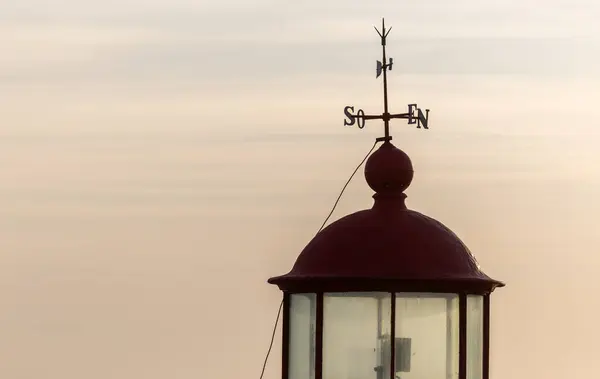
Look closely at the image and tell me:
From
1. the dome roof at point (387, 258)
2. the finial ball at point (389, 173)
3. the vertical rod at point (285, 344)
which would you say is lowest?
the vertical rod at point (285, 344)

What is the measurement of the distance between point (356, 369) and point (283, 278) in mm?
1016

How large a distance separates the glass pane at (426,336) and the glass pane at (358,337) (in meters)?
0.12

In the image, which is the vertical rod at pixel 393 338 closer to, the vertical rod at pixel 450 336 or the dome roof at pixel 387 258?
the dome roof at pixel 387 258

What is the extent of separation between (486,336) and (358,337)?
3.92 feet

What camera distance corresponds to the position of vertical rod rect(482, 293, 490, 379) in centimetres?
1495

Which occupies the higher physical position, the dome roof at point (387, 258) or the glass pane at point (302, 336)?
the dome roof at point (387, 258)

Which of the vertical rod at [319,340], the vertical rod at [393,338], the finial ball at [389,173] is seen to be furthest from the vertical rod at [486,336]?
the vertical rod at [319,340]

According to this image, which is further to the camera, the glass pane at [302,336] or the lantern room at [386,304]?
the glass pane at [302,336]

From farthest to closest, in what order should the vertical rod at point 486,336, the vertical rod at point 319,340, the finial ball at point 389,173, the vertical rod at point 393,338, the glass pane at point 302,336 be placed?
the finial ball at point 389,173, the vertical rod at point 486,336, the glass pane at point 302,336, the vertical rod at point 319,340, the vertical rod at point 393,338

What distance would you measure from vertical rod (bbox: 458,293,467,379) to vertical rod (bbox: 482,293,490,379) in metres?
0.34

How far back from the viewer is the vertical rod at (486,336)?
49.0ft

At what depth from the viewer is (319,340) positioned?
48.0ft

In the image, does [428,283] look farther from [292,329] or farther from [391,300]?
[292,329]

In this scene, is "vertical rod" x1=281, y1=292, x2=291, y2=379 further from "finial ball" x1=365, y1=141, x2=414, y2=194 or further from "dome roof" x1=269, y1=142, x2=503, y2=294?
"finial ball" x1=365, y1=141, x2=414, y2=194
